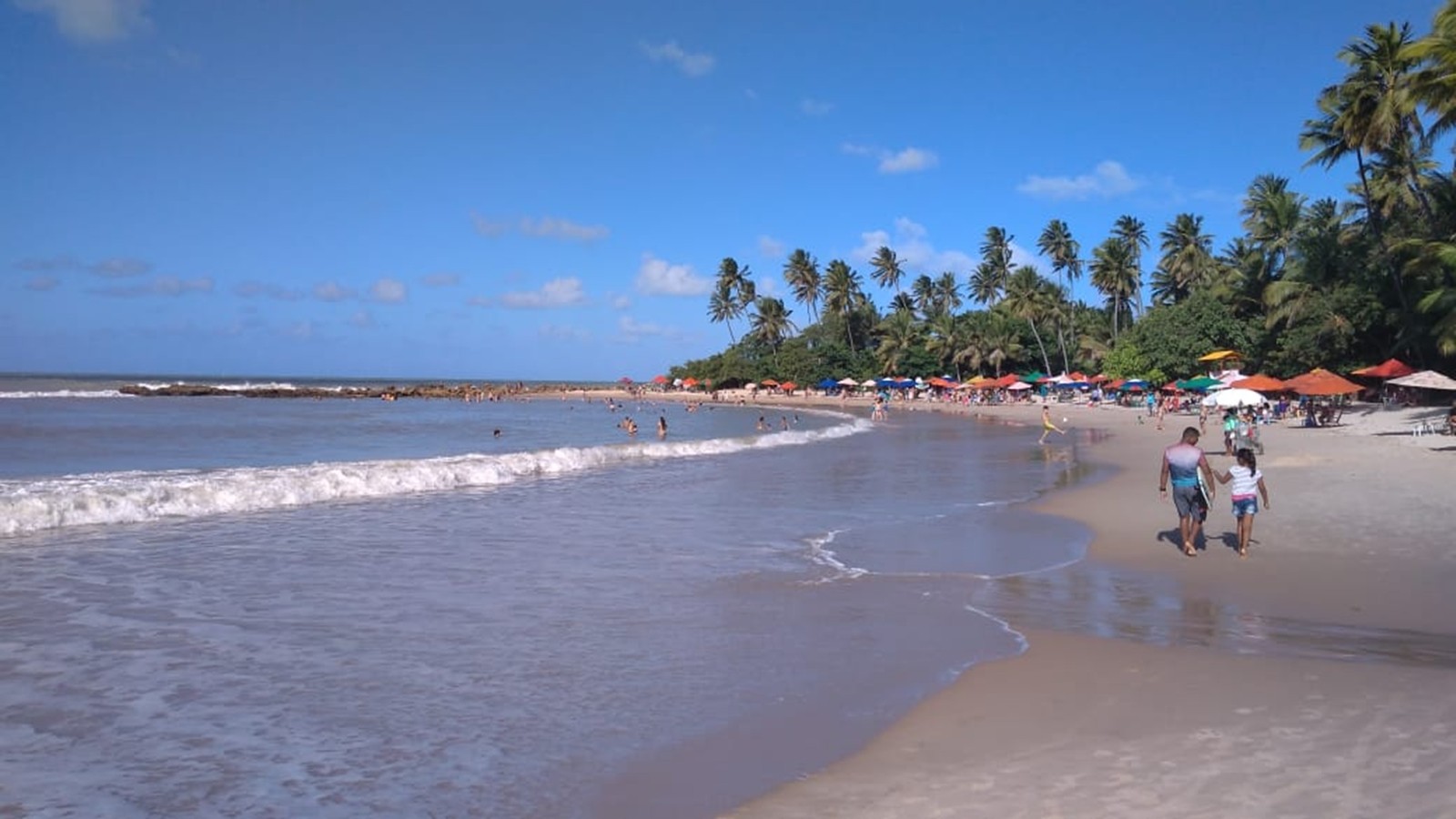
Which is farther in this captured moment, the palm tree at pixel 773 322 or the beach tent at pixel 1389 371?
the palm tree at pixel 773 322

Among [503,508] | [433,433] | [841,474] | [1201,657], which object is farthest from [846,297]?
[1201,657]

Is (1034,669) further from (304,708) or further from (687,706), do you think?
(304,708)

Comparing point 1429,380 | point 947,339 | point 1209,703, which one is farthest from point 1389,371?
point 947,339

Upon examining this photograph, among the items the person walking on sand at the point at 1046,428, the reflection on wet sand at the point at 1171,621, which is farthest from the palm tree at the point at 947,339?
the reflection on wet sand at the point at 1171,621

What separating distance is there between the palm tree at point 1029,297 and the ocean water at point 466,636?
65725 millimetres

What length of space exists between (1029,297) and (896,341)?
15.1 metres

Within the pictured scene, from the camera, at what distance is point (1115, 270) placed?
74188mm

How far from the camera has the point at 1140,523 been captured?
Answer: 44.7 ft

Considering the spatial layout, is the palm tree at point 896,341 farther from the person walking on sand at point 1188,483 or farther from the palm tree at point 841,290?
the person walking on sand at point 1188,483

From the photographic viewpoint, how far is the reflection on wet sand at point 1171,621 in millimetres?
6824

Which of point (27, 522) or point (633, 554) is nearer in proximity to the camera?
point (633, 554)

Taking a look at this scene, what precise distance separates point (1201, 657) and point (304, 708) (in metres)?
6.03

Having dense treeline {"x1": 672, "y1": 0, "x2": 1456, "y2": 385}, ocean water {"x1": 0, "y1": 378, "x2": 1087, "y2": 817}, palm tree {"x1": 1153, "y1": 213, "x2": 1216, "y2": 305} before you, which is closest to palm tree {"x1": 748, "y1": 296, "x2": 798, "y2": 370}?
dense treeline {"x1": 672, "y1": 0, "x2": 1456, "y2": 385}

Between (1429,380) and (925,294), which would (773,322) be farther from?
(1429,380)
